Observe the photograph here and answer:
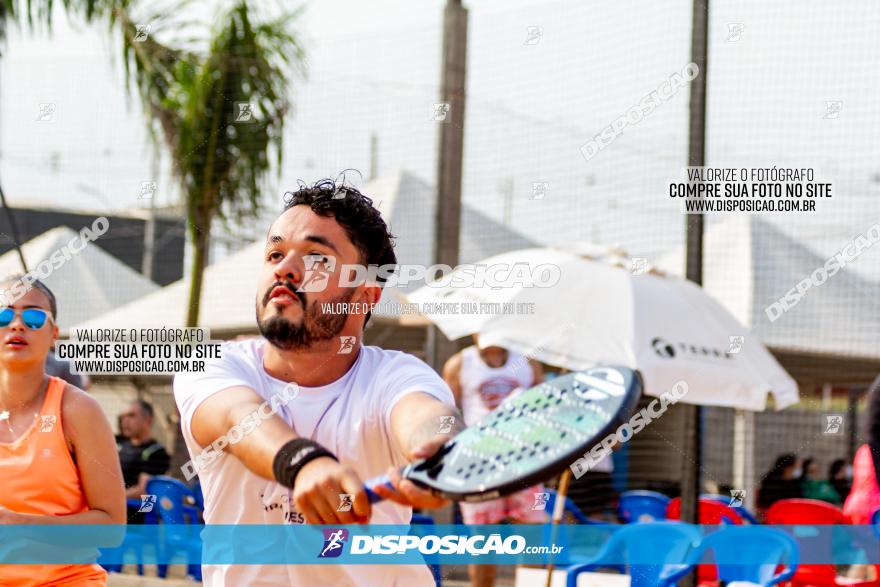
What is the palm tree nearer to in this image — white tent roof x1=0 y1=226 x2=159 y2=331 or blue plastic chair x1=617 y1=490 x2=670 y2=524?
white tent roof x1=0 y1=226 x2=159 y2=331

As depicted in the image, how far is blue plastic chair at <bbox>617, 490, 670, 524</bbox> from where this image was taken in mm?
6404

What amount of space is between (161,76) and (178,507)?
2.76 m

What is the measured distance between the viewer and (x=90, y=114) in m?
6.95

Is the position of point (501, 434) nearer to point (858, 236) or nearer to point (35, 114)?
point (858, 236)

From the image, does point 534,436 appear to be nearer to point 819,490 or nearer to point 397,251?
point 397,251

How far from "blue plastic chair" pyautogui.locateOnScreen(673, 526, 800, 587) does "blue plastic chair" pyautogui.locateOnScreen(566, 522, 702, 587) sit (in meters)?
0.07

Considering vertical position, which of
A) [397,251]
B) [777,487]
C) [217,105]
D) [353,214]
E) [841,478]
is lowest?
[841,478]

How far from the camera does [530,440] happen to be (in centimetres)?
175

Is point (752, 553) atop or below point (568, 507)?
atop

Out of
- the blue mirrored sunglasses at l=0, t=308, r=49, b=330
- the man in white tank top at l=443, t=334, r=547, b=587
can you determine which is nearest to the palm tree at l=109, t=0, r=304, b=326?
the man in white tank top at l=443, t=334, r=547, b=587

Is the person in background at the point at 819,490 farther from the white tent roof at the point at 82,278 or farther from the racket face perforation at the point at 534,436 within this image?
the racket face perforation at the point at 534,436

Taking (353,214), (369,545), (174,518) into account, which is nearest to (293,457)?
(369,545)

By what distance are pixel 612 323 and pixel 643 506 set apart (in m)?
1.06

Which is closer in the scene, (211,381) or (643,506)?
(211,381)
